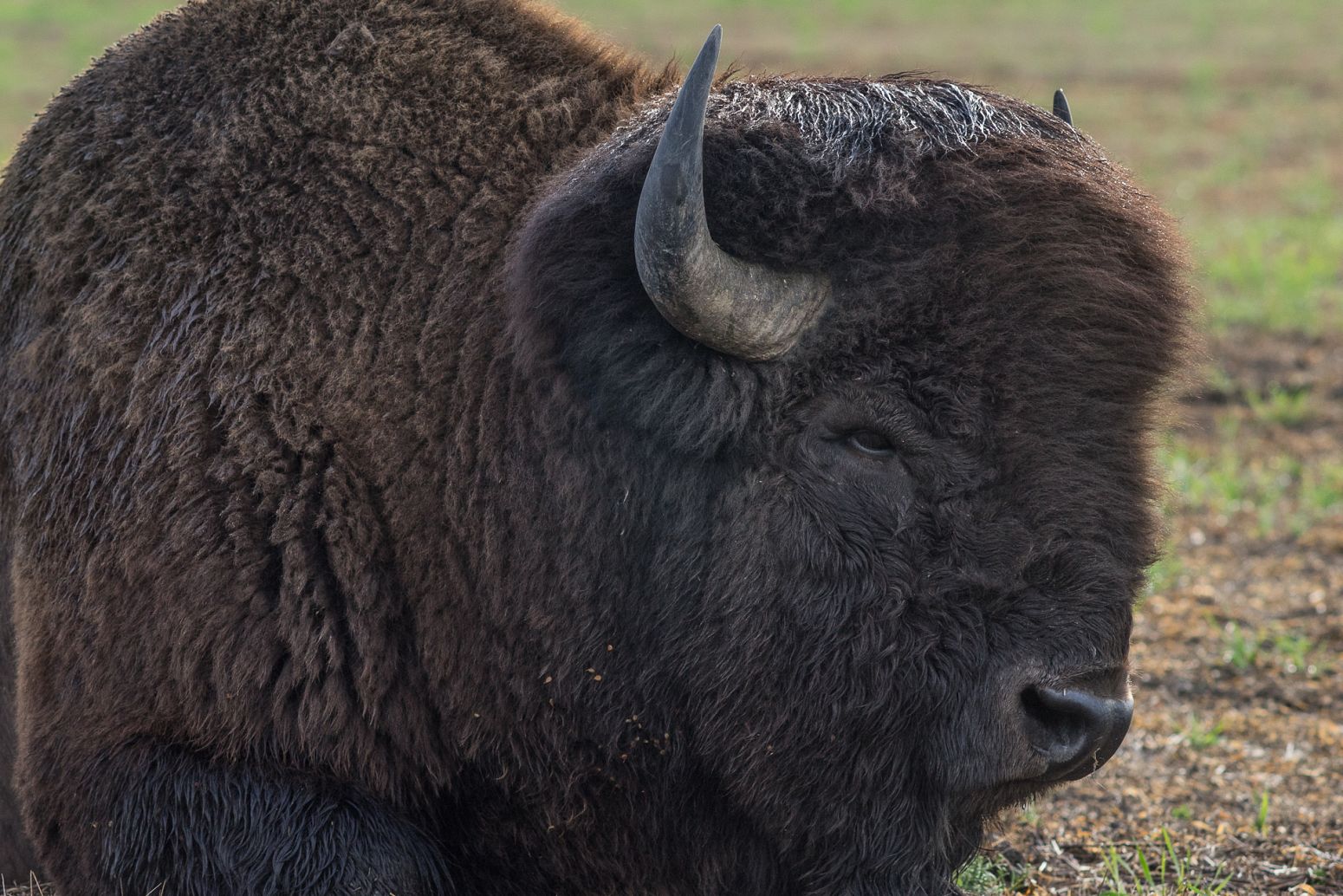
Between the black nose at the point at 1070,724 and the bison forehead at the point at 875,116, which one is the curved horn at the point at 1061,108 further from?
the black nose at the point at 1070,724

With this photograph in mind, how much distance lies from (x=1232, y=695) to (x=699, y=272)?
10.9ft

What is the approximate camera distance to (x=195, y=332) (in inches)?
123

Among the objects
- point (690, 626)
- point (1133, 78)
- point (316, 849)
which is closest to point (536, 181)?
point (690, 626)

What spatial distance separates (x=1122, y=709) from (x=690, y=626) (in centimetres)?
88

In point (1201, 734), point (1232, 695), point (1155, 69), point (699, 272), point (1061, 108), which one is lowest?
point (1155, 69)

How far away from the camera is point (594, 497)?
3.02 m

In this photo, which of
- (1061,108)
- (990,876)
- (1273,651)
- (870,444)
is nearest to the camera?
(870,444)

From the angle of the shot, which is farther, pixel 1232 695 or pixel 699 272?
pixel 1232 695

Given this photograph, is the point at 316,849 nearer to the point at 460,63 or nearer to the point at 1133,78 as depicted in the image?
the point at 460,63

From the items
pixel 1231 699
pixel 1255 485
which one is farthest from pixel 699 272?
pixel 1255 485

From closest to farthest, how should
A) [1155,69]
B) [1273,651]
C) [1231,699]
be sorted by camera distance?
[1231,699]
[1273,651]
[1155,69]

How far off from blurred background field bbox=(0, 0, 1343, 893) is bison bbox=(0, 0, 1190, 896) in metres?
0.49

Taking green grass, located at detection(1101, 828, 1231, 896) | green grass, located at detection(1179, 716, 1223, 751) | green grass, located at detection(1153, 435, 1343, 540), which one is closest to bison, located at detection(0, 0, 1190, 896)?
green grass, located at detection(1101, 828, 1231, 896)

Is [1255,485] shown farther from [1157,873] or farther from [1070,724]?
[1070,724]
